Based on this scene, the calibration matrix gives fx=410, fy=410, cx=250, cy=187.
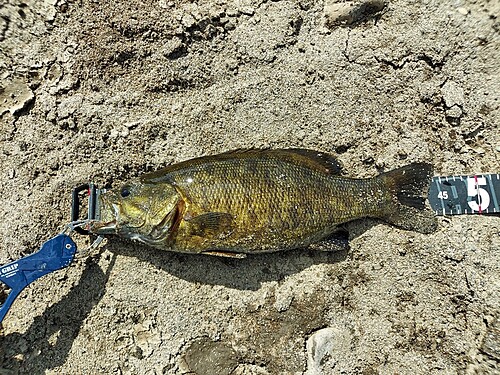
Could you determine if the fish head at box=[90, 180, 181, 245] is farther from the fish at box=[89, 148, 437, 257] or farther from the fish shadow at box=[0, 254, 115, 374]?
the fish shadow at box=[0, 254, 115, 374]

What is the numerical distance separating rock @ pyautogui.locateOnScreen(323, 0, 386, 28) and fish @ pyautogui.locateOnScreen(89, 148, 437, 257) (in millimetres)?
1147

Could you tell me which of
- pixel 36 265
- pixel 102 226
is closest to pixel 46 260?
pixel 36 265

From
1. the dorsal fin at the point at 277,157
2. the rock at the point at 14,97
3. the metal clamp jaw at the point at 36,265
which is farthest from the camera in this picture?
the rock at the point at 14,97

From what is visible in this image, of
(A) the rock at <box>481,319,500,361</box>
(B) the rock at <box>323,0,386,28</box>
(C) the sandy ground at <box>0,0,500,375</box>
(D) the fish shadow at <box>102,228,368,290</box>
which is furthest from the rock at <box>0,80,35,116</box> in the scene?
(A) the rock at <box>481,319,500,361</box>

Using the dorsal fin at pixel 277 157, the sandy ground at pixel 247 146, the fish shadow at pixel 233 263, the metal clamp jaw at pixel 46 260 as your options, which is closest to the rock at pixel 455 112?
the sandy ground at pixel 247 146

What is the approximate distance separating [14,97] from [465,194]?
363 centimetres

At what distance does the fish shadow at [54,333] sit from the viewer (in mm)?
3125

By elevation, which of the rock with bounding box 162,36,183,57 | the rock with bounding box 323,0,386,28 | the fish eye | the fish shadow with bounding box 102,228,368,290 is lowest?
the fish shadow with bounding box 102,228,368,290

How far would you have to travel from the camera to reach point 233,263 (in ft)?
10.9

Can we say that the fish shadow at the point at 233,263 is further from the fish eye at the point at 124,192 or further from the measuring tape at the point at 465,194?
the measuring tape at the point at 465,194

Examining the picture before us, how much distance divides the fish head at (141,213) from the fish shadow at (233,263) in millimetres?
292

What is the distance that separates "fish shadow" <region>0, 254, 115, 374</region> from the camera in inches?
123

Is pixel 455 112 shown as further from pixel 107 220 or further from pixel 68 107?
pixel 68 107

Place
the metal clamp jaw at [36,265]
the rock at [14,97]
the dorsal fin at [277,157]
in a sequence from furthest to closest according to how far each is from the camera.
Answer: the rock at [14,97], the dorsal fin at [277,157], the metal clamp jaw at [36,265]
